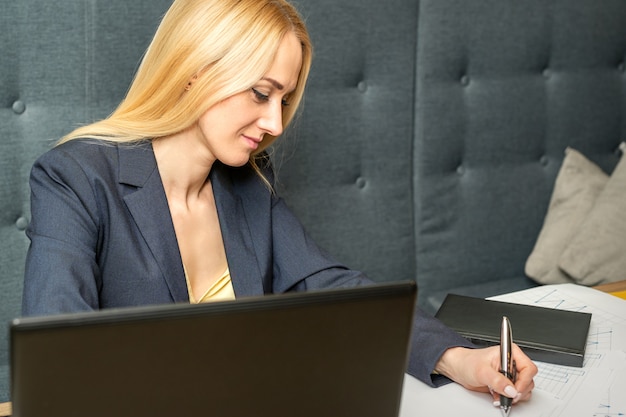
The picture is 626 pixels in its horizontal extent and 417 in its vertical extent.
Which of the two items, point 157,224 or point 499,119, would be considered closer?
point 157,224

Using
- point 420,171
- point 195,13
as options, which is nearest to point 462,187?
point 420,171

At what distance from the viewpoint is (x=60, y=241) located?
1.37 m

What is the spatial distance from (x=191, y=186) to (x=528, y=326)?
0.70 metres

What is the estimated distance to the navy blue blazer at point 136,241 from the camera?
4.40 feet

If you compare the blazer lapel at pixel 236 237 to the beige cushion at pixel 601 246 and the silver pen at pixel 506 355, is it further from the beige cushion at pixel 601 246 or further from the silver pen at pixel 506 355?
the beige cushion at pixel 601 246

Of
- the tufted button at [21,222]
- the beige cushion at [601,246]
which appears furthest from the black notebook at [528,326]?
the tufted button at [21,222]

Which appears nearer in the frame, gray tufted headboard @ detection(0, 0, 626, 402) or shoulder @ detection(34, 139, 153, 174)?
shoulder @ detection(34, 139, 153, 174)

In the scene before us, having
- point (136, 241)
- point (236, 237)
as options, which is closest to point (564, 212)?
point (236, 237)

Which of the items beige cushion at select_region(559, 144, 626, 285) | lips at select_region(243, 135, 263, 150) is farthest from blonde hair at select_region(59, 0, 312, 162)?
beige cushion at select_region(559, 144, 626, 285)

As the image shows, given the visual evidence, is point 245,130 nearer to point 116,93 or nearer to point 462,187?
point 116,93

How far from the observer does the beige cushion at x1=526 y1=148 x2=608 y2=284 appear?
2.50 m

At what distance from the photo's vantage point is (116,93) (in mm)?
1997

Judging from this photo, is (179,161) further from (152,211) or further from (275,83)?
(275,83)

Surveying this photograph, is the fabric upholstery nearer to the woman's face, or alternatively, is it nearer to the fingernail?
the woman's face
